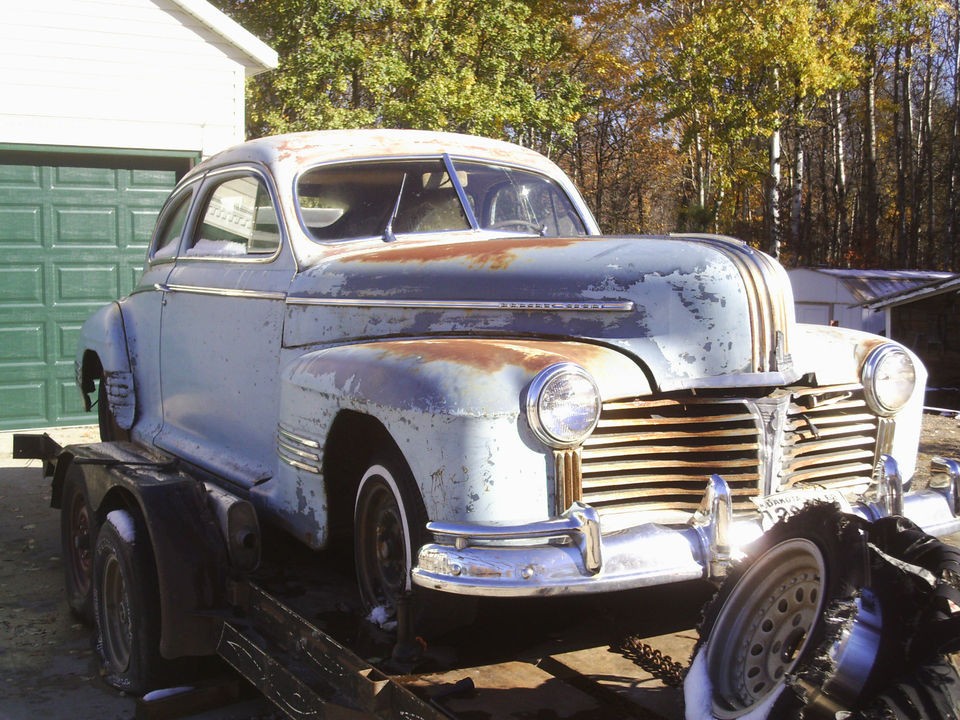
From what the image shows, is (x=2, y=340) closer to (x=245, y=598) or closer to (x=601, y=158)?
(x=245, y=598)

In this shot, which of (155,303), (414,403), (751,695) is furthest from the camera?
A: (155,303)

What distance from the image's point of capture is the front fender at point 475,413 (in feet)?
9.04

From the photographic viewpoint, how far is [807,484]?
3295 mm

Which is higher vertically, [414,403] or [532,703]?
[414,403]

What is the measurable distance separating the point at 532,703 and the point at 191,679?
1.69 meters

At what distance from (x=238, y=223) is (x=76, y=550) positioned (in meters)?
1.67

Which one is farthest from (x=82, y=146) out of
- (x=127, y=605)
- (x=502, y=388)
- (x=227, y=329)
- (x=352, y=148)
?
(x=502, y=388)

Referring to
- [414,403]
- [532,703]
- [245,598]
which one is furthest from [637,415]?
[245,598]

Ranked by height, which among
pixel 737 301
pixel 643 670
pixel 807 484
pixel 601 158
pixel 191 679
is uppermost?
pixel 601 158

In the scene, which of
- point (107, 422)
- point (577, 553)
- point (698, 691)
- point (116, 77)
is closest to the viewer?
point (698, 691)

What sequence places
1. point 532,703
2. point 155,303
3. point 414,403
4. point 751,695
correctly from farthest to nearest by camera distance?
point 155,303 → point 414,403 → point 532,703 → point 751,695

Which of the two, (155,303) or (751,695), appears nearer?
(751,695)

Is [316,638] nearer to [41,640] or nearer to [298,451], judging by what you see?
[298,451]

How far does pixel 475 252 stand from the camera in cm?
359
